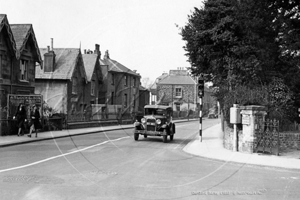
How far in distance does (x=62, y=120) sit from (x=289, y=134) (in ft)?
59.3

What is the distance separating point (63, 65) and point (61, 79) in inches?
89.0

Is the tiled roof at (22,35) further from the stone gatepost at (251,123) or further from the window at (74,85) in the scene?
the stone gatepost at (251,123)

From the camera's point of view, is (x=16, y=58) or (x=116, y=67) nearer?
(x=16, y=58)

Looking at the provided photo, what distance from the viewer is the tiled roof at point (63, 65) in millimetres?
40188

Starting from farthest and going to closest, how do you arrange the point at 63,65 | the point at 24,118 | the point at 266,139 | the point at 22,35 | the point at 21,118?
the point at 63,65
the point at 22,35
the point at 24,118
the point at 21,118
the point at 266,139

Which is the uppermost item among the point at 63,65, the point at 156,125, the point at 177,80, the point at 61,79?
the point at 177,80

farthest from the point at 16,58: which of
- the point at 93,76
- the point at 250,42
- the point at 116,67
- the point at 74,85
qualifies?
the point at 116,67

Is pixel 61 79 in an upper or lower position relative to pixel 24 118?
upper

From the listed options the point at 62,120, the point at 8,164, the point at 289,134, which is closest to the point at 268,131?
the point at 289,134

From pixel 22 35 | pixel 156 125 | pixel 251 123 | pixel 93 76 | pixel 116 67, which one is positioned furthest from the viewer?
pixel 116 67

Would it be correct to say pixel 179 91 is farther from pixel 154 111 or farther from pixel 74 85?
pixel 154 111

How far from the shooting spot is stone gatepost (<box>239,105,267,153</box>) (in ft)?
49.2

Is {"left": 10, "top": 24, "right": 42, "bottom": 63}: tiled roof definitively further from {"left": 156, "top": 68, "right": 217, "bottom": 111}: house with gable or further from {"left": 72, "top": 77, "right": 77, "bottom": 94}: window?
{"left": 156, "top": 68, "right": 217, "bottom": 111}: house with gable

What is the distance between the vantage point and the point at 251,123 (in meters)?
15.0
